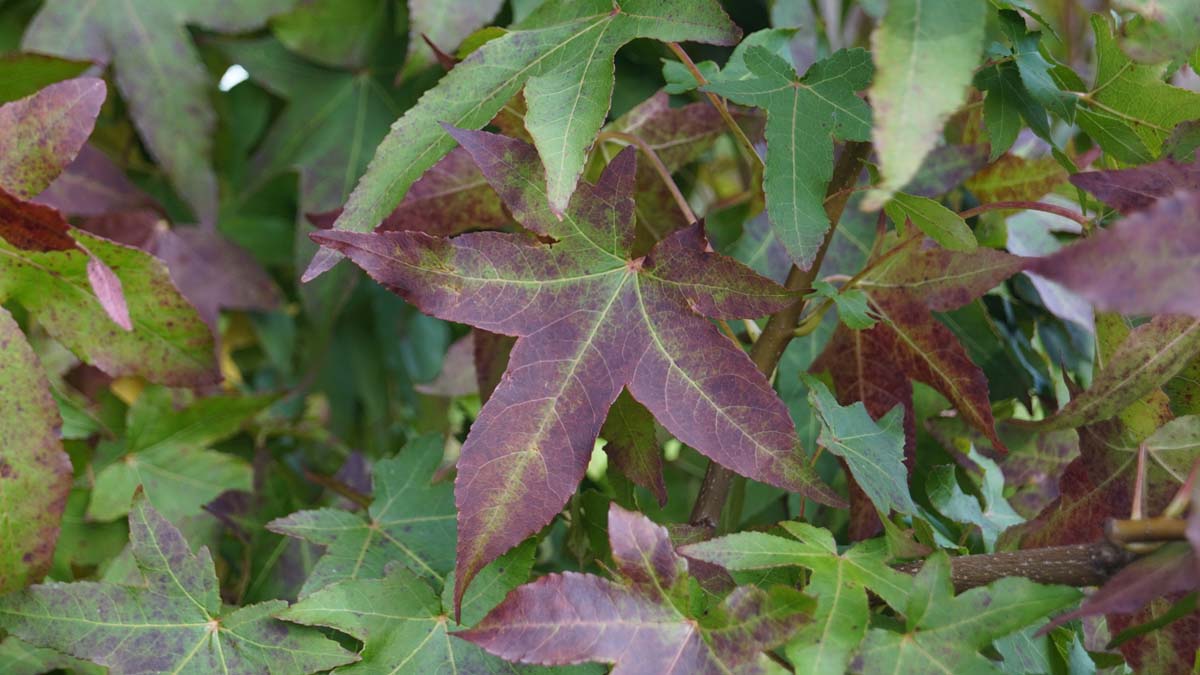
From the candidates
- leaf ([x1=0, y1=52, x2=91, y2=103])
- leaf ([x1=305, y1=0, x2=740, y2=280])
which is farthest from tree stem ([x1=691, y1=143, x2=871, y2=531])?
leaf ([x1=0, y1=52, x2=91, y2=103])

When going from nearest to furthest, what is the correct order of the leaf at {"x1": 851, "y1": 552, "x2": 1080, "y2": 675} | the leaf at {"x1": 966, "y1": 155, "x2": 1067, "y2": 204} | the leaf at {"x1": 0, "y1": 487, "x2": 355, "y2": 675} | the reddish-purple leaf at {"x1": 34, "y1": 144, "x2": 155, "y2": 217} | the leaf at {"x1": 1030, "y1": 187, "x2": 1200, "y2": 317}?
the leaf at {"x1": 1030, "y1": 187, "x2": 1200, "y2": 317} < the leaf at {"x1": 851, "y1": 552, "x2": 1080, "y2": 675} < the leaf at {"x1": 0, "y1": 487, "x2": 355, "y2": 675} < the leaf at {"x1": 966, "y1": 155, "x2": 1067, "y2": 204} < the reddish-purple leaf at {"x1": 34, "y1": 144, "x2": 155, "y2": 217}

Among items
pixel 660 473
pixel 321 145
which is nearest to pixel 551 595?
pixel 660 473

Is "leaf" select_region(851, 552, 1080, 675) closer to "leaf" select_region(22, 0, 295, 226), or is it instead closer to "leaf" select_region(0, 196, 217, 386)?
"leaf" select_region(0, 196, 217, 386)

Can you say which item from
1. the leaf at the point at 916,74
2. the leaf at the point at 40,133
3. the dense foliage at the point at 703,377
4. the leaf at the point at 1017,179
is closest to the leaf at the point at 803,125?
the dense foliage at the point at 703,377

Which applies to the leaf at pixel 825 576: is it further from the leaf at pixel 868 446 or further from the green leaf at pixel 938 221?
the green leaf at pixel 938 221

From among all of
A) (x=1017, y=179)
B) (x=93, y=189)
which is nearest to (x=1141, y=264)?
(x=1017, y=179)

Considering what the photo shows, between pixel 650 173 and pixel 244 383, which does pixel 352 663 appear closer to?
pixel 650 173

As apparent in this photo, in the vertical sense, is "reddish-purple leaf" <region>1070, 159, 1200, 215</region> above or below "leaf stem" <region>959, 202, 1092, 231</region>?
above
